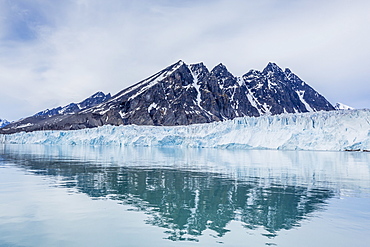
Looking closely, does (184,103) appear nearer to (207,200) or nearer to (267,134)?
(267,134)

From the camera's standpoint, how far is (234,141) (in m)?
52.8

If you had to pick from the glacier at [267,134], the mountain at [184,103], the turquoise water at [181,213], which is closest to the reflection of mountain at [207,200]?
the turquoise water at [181,213]

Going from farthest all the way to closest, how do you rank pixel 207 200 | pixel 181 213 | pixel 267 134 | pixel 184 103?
pixel 184 103 < pixel 267 134 < pixel 207 200 < pixel 181 213

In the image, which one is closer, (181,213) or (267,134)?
(181,213)

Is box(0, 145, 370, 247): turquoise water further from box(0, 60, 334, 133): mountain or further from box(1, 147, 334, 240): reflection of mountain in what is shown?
box(0, 60, 334, 133): mountain

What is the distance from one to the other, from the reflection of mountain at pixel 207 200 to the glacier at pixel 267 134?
33.1 meters

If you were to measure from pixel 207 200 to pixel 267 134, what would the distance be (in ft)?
136

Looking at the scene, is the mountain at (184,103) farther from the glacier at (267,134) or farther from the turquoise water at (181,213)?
the turquoise water at (181,213)

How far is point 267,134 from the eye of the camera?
49.4 m

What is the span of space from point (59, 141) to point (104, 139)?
18.3m

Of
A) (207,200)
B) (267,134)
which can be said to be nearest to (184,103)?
(267,134)

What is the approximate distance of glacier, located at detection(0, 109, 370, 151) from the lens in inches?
1663

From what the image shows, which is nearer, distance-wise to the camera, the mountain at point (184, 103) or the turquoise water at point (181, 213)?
the turquoise water at point (181, 213)

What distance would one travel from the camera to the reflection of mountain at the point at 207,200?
7.59m
